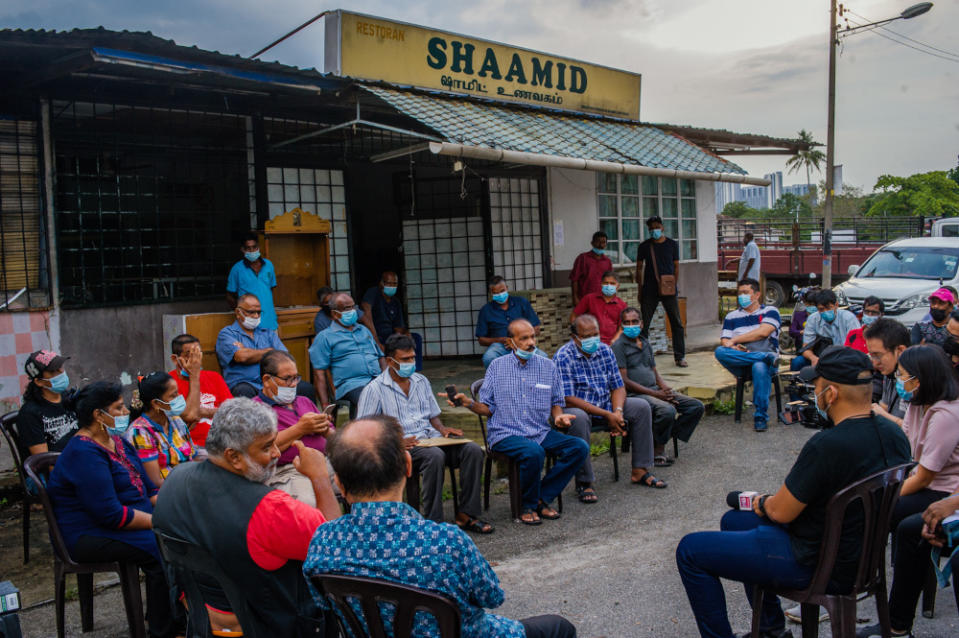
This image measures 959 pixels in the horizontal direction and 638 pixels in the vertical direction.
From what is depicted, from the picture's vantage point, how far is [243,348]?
681 cm

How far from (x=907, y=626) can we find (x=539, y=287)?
849 centimetres

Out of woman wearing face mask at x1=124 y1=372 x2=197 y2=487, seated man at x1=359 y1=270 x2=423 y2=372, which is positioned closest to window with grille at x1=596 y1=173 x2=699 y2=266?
seated man at x1=359 y1=270 x2=423 y2=372

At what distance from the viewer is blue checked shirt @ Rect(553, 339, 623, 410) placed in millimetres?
6754

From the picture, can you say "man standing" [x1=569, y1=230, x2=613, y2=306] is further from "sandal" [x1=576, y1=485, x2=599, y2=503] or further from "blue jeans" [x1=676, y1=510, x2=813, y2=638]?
"blue jeans" [x1=676, y1=510, x2=813, y2=638]

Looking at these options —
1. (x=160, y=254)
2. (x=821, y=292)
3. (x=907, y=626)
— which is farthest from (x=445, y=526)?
(x=821, y=292)

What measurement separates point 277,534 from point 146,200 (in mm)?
5993

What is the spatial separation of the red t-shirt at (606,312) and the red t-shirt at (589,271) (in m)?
1.77

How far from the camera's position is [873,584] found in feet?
11.4

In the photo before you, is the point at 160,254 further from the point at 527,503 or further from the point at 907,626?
the point at 907,626

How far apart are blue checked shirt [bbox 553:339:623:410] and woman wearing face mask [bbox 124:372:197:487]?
3137 mm

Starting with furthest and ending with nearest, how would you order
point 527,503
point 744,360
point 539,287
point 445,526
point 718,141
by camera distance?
point 718,141 → point 539,287 → point 744,360 → point 527,503 → point 445,526

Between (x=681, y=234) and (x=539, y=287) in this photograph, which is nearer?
(x=539, y=287)

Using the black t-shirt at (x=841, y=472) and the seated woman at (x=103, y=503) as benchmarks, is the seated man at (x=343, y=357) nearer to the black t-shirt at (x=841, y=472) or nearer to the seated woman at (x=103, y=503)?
the seated woman at (x=103, y=503)

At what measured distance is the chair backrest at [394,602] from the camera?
2.43 m
